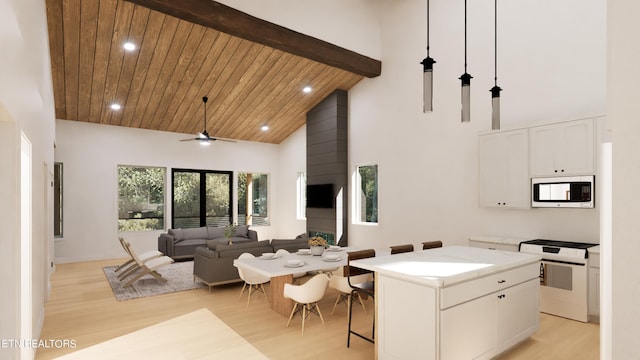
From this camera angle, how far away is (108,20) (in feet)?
16.9

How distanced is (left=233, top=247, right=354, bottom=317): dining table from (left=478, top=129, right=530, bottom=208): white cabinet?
256 centimetres

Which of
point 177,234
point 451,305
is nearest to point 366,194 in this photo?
point 177,234

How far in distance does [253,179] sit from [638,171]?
415 inches

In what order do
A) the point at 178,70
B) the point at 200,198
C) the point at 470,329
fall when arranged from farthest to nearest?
the point at 200,198 → the point at 178,70 → the point at 470,329

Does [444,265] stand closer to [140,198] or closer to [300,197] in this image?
[300,197]

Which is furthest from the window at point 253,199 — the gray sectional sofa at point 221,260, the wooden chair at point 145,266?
the gray sectional sofa at point 221,260

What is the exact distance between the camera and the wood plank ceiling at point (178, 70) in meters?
5.27

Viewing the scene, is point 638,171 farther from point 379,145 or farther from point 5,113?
point 379,145

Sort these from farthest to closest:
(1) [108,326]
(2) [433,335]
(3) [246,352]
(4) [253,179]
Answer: (4) [253,179]
(1) [108,326]
(3) [246,352]
(2) [433,335]

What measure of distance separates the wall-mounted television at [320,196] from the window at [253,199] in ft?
8.09

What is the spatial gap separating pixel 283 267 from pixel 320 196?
4650 millimetres

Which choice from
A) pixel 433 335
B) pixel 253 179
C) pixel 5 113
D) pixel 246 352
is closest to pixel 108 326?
pixel 246 352

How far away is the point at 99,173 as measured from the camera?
27.7 ft

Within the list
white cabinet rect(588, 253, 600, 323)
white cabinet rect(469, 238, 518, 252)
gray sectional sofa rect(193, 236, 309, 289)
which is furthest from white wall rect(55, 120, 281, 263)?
white cabinet rect(588, 253, 600, 323)
